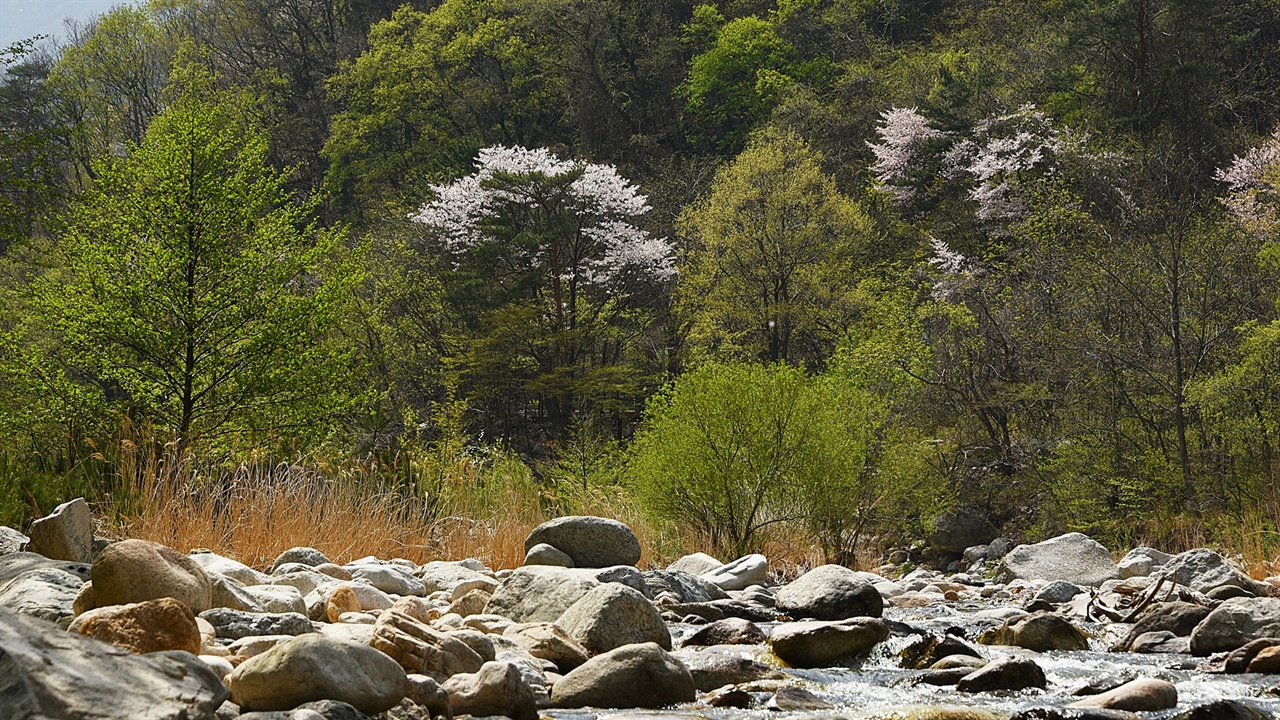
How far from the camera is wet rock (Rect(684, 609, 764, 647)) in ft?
19.9

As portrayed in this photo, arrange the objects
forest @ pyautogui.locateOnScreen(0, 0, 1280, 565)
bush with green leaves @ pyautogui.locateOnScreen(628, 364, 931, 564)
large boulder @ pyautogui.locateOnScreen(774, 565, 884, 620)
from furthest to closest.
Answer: forest @ pyautogui.locateOnScreen(0, 0, 1280, 565)
bush with green leaves @ pyautogui.locateOnScreen(628, 364, 931, 564)
large boulder @ pyautogui.locateOnScreen(774, 565, 884, 620)

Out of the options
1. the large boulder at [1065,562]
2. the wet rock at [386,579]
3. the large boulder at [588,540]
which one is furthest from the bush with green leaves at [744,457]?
the wet rock at [386,579]

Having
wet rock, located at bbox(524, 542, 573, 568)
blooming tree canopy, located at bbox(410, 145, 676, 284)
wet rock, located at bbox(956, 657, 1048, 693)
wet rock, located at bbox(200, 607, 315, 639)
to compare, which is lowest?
wet rock, located at bbox(956, 657, 1048, 693)

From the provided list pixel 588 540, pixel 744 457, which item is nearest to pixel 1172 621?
pixel 588 540

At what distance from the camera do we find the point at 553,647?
16.1 feet

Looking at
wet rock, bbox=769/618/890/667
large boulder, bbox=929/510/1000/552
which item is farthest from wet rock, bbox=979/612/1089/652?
large boulder, bbox=929/510/1000/552

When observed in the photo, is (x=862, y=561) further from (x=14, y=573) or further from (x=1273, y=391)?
(x=14, y=573)

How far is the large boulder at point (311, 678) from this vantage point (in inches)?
137

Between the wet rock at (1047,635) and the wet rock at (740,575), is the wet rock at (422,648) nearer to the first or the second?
the wet rock at (1047,635)

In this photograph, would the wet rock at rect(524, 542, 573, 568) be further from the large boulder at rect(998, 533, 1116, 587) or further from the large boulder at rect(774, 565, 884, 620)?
the large boulder at rect(998, 533, 1116, 587)

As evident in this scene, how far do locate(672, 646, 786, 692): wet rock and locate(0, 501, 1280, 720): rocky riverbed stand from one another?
13 millimetres

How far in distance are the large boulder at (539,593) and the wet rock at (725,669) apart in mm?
771

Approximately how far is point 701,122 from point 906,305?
19739 millimetres

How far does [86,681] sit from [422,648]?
1788mm
